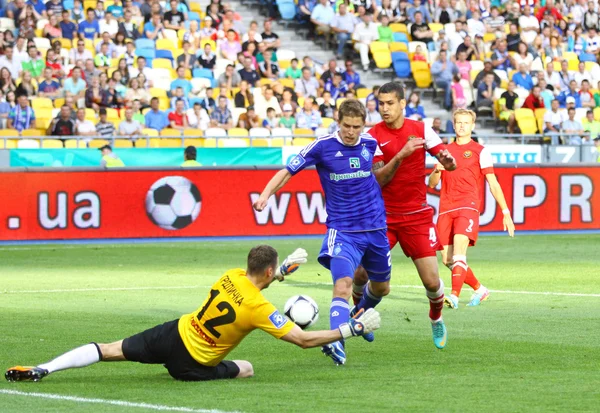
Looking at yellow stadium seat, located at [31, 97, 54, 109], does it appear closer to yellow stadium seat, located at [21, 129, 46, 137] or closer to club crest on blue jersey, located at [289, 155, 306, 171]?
yellow stadium seat, located at [21, 129, 46, 137]

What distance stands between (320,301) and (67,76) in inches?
611

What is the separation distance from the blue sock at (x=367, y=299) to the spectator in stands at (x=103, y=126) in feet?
54.7

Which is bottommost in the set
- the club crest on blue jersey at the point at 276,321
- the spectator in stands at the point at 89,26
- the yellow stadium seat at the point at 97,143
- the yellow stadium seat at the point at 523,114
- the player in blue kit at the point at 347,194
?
the yellow stadium seat at the point at 523,114

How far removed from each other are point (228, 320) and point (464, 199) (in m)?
6.50

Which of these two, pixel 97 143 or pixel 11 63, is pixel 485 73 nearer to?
pixel 97 143

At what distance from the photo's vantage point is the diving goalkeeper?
8625 millimetres

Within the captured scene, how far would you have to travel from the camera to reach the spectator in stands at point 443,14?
36438 mm

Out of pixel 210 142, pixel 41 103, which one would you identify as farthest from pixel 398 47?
pixel 41 103

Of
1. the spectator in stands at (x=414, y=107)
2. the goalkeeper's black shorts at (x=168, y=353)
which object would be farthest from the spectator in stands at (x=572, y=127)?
the goalkeeper's black shorts at (x=168, y=353)

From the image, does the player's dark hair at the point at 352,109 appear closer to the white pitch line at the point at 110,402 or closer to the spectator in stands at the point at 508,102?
the white pitch line at the point at 110,402

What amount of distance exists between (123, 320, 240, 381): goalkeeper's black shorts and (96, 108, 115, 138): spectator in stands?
18717mm

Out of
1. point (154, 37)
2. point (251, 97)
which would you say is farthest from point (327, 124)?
point (154, 37)

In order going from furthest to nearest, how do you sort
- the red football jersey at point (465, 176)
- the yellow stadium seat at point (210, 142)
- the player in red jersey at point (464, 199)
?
the yellow stadium seat at point (210, 142), the red football jersey at point (465, 176), the player in red jersey at point (464, 199)

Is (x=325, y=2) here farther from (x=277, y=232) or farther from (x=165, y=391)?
(x=165, y=391)
